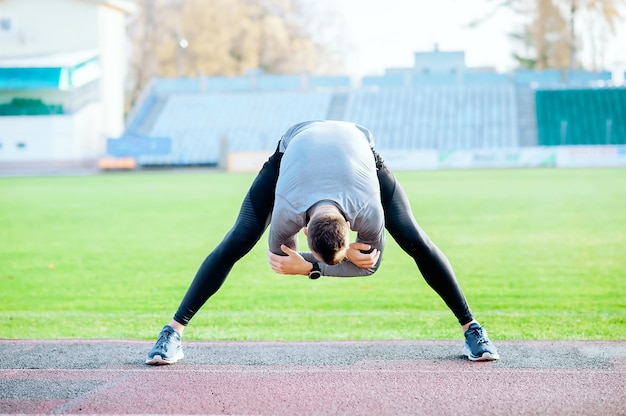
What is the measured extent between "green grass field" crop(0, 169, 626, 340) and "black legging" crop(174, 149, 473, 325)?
1332mm

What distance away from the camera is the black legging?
600 centimetres

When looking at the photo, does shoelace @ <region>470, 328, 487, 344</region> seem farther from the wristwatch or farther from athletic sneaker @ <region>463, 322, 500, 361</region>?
the wristwatch

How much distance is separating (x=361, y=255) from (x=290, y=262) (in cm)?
43

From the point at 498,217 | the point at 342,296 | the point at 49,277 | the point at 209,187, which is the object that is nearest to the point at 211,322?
the point at 342,296

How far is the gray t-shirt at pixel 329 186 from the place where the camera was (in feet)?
17.1

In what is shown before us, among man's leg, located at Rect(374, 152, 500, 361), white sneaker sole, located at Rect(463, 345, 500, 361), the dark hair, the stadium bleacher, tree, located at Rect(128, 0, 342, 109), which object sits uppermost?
the dark hair

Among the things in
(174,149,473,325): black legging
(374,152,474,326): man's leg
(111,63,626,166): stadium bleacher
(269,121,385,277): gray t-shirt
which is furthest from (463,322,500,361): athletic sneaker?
(111,63,626,166): stadium bleacher

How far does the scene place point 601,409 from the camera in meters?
5.11

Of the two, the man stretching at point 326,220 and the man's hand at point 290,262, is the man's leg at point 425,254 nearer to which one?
the man stretching at point 326,220

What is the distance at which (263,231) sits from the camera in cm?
615

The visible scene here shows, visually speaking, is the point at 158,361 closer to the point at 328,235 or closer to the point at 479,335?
the point at 328,235

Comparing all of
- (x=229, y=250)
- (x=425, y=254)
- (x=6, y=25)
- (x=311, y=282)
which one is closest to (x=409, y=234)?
(x=425, y=254)

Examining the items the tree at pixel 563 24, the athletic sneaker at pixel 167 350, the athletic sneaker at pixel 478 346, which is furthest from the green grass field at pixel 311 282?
the tree at pixel 563 24

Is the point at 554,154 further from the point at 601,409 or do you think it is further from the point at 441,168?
the point at 601,409
